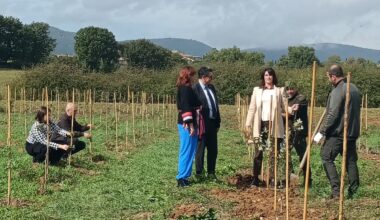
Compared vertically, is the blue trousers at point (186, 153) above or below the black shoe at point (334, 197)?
above

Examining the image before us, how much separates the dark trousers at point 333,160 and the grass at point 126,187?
237 mm

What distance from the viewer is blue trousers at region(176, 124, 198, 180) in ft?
28.7

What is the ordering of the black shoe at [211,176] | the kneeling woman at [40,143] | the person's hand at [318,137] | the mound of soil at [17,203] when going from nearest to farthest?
the person's hand at [318,137] < the mound of soil at [17,203] < the black shoe at [211,176] < the kneeling woman at [40,143]

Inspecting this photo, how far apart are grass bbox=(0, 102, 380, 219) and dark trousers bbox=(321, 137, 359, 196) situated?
0.24 metres

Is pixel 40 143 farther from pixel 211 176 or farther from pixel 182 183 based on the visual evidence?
pixel 211 176

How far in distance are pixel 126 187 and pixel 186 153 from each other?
3.60ft

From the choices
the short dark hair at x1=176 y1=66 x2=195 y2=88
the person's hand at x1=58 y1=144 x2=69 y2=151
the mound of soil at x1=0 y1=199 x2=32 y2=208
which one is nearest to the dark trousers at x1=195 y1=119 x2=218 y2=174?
the short dark hair at x1=176 y1=66 x2=195 y2=88

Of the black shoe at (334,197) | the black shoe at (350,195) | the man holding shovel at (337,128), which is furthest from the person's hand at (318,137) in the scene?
the black shoe at (350,195)

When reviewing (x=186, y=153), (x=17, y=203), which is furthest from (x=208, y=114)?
(x=17, y=203)

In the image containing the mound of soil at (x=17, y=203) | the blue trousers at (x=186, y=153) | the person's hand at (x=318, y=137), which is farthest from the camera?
the blue trousers at (x=186, y=153)

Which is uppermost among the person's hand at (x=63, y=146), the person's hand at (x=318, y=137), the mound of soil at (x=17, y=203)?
the person's hand at (x=318, y=137)

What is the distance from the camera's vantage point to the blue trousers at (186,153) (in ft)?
28.7

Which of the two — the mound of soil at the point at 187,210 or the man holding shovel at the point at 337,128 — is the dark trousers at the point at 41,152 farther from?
the man holding shovel at the point at 337,128

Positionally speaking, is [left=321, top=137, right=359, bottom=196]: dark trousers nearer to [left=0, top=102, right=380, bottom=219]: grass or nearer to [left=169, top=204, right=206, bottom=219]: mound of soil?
[left=0, top=102, right=380, bottom=219]: grass
